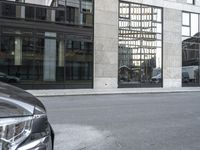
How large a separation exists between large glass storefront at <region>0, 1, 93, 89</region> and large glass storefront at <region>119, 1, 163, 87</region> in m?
3.29

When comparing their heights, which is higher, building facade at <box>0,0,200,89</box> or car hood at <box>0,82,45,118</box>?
building facade at <box>0,0,200,89</box>

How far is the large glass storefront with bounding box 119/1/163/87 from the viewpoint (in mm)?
26875

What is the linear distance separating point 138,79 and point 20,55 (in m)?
10.8

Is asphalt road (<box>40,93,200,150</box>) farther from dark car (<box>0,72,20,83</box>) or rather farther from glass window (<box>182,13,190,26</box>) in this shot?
glass window (<box>182,13,190,26</box>)

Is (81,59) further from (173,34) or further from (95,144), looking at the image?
(95,144)

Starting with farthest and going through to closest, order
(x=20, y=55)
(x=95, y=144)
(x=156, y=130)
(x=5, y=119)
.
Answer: (x=20, y=55) → (x=156, y=130) → (x=95, y=144) → (x=5, y=119)

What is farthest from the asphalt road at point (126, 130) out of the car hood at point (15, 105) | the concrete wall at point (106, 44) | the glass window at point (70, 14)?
the concrete wall at point (106, 44)

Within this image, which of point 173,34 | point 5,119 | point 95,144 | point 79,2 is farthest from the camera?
point 173,34

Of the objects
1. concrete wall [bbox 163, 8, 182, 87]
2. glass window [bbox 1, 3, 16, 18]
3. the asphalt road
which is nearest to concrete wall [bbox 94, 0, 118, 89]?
concrete wall [bbox 163, 8, 182, 87]

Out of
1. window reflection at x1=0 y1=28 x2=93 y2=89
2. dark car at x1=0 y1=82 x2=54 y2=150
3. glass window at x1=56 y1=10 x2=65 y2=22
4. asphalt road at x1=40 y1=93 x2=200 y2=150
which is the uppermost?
glass window at x1=56 y1=10 x2=65 y2=22

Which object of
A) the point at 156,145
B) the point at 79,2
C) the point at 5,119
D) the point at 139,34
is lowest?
the point at 156,145

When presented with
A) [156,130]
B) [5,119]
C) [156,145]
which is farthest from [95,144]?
[5,119]

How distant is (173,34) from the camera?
29469 mm

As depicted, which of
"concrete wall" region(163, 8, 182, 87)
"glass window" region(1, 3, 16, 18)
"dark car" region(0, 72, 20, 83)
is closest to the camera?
"dark car" region(0, 72, 20, 83)
